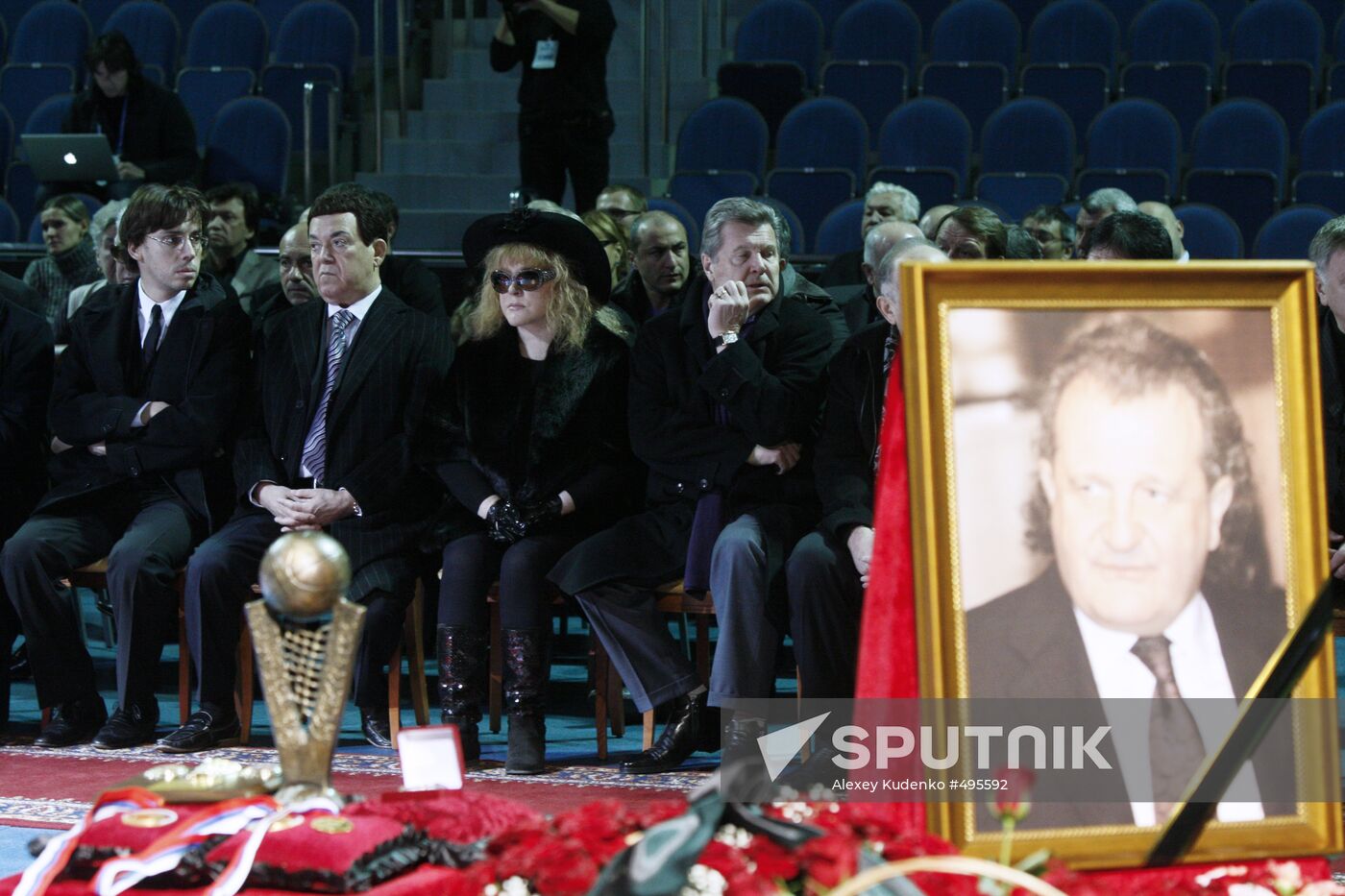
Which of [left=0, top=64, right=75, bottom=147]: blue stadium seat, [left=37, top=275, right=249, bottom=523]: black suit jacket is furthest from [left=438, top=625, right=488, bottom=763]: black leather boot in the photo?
[left=0, top=64, right=75, bottom=147]: blue stadium seat

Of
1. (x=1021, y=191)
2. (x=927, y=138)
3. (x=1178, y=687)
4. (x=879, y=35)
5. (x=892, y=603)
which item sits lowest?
(x=1178, y=687)

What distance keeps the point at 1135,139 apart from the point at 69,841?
6036 millimetres

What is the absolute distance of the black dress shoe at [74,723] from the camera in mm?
4129

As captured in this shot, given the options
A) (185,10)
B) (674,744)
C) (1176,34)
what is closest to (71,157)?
(185,10)

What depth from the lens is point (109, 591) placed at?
4211 mm

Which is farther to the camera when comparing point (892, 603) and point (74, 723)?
point (74, 723)

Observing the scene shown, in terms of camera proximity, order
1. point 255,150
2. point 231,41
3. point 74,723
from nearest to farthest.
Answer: point 74,723
point 255,150
point 231,41

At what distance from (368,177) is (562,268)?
412 centimetres

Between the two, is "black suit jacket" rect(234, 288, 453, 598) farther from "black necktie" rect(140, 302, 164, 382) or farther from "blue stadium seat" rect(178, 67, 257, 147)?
"blue stadium seat" rect(178, 67, 257, 147)

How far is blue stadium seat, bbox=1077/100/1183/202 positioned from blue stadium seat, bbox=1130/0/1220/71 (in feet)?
2.21

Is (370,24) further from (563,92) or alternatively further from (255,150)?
(563,92)

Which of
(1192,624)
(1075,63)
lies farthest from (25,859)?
(1075,63)

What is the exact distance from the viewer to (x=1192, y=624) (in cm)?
204

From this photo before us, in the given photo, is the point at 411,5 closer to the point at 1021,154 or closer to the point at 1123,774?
the point at 1021,154
